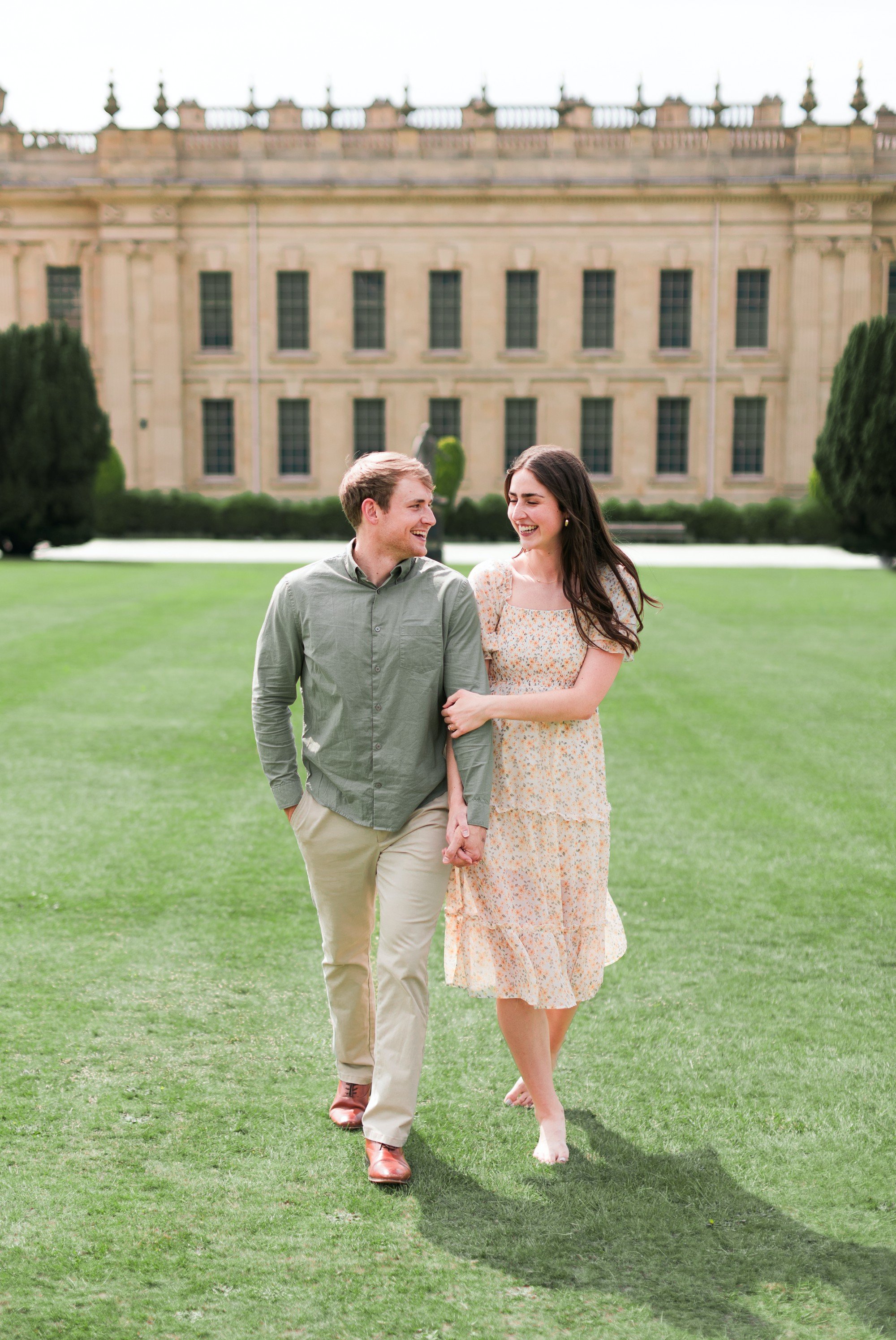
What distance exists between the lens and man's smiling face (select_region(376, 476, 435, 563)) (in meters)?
3.43

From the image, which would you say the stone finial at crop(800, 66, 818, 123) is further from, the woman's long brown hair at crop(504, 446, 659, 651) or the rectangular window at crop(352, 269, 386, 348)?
the woman's long brown hair at crop(504, 446, 659, 651)

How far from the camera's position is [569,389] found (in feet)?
147

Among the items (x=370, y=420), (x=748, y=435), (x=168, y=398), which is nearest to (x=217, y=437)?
(x=168, y=398)

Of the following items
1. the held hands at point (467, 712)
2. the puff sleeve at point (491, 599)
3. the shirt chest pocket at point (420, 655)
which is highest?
the puff sleeve at point (491, 599)

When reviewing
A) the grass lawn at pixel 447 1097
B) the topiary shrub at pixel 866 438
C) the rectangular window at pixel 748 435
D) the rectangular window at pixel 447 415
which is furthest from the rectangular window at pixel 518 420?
the grass lawn at pixel 447 1097

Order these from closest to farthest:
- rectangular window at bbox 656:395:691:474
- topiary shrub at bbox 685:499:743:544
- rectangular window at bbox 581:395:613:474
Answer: topiary shrub at bbox 685:499:743:544, rectangular window at bbox 656:395:691:474, rectangular window at bbox 581:395:613:474

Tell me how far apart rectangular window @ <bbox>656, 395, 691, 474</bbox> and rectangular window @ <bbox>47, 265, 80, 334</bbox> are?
20.2 meters

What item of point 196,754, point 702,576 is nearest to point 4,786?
point 196,754

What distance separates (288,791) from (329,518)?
36250 millimetres

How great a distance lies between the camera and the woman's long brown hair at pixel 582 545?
11.6 ft

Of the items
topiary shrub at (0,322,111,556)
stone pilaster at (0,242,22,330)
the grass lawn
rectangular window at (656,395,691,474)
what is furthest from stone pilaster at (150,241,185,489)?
the grass lawn

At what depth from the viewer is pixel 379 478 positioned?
3.41 metres

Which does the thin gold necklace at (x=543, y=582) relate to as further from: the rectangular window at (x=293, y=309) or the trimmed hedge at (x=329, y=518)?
the rectangular window at (x=293, y=309)

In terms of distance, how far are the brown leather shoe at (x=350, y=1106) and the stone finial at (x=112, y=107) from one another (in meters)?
45.2
